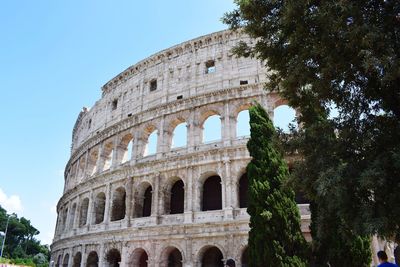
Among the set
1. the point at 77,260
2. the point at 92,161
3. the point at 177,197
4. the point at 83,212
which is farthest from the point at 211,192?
the point at 92,161

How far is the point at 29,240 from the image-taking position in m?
57.2

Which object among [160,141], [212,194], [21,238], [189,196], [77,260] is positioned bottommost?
[77,260]

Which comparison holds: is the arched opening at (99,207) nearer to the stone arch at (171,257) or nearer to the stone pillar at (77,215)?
the stone pillar at (77,215)

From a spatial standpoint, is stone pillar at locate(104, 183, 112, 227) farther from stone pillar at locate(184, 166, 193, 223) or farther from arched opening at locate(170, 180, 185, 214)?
stone pillar at locate(184, 166, 193, 223)

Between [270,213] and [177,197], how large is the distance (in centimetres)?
795

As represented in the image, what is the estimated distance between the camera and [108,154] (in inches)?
919

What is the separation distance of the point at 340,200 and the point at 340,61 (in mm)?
2683

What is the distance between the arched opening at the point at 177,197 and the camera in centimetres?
1834

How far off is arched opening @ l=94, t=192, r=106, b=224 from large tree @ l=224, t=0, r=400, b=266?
1674 centimetres

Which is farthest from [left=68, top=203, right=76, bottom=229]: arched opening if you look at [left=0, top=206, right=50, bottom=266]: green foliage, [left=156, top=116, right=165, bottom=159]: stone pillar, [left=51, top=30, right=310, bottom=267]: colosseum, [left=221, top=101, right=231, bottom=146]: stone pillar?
[left=0, top=206, right=50, bottom=266]: green foliage

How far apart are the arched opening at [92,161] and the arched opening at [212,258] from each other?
Result: 11552 mm

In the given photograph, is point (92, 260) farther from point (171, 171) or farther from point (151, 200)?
point (171, 171)

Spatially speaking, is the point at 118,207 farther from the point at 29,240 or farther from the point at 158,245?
the point at 29,240

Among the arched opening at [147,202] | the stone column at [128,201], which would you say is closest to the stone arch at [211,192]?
the arched opening at [147,202]
